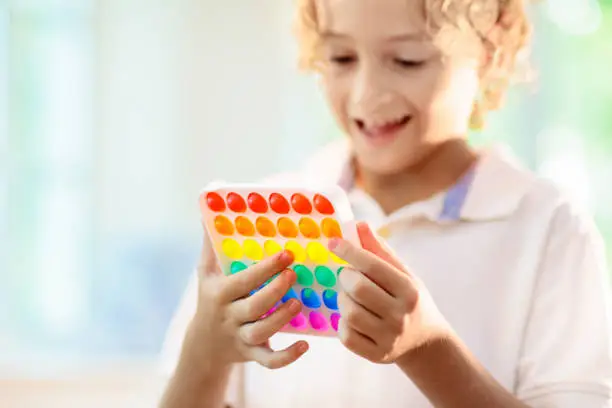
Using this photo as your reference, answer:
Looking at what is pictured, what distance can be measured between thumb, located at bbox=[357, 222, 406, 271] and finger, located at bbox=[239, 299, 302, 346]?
65 mm

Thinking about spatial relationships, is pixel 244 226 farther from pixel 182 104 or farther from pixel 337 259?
pixel 182 104

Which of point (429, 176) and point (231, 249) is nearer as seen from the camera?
point (231, 249)

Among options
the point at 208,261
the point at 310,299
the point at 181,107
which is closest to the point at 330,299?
the point at 310,299

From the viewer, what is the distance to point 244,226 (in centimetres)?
60

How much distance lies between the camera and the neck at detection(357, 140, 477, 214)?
0.76m

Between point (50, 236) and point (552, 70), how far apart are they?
0.82 metres

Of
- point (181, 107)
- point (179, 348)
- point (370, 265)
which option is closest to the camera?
point (370, 265)

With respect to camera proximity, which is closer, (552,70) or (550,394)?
(550,394)

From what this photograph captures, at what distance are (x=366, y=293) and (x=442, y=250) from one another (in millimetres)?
211

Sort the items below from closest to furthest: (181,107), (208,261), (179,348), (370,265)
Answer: (370,265) < (208,261) < (179,348) < (181,107)

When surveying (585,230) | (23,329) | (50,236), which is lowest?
(23,329)

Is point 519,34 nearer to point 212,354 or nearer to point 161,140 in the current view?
point 212,354

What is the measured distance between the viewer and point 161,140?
144 cm

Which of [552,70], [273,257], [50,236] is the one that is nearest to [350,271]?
[273,257]
